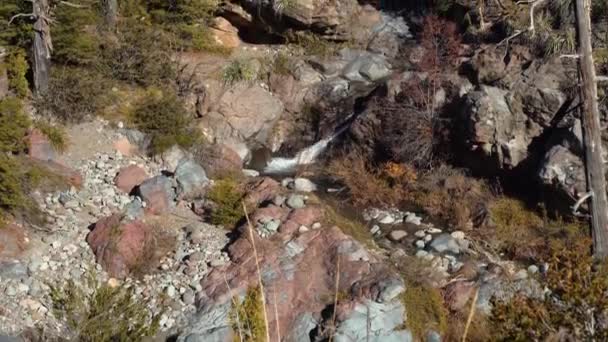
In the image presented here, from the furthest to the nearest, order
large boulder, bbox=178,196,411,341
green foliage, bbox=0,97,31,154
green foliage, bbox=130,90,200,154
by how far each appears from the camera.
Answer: green foliage, bbox=130,90,200,154 < green foliage, bbox=0,97,31,154 < large boulder, bbox=178,196,411,341

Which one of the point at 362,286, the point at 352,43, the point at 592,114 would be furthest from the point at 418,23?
the point at 362,286

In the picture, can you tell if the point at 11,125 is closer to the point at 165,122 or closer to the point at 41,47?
the point at 41,47

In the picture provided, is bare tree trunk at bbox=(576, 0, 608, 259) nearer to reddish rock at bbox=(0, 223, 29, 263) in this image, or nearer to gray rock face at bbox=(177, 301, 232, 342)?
gray rock face at bbox=(177, 301, 232, 342)

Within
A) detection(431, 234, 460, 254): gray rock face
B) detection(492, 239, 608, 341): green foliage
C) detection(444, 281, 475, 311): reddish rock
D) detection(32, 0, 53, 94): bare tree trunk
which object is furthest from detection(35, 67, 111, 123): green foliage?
detection(492, 239, 608, 341): green foliage

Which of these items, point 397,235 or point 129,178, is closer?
point 397,235

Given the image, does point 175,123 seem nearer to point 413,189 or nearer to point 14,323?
point 413,189

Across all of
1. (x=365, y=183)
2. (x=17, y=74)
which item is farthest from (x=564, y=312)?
(x=17, y=74)
